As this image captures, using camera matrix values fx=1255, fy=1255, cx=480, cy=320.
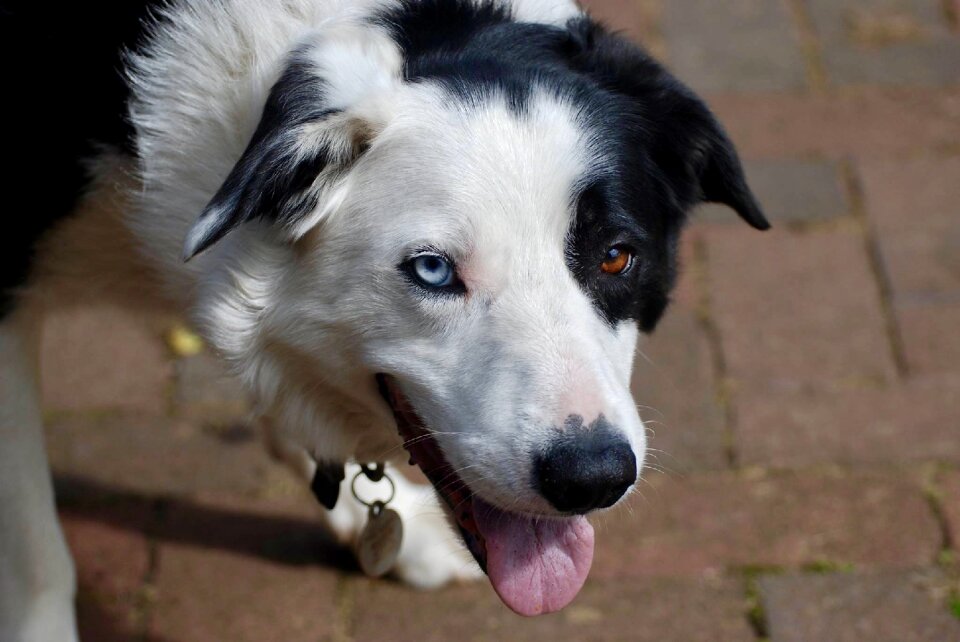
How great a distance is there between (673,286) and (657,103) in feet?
1.22

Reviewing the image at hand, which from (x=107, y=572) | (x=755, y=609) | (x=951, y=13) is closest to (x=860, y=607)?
(x=755, y=609)

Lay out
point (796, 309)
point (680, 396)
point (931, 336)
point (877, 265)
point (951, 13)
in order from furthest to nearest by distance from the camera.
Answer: point (951, 13) < point (877, 265) < point (796, 309) < point (931, 336) < point (680, 396)

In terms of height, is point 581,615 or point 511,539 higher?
point 511,539

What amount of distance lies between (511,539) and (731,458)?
129 centimetres

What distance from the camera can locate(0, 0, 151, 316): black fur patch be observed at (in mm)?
2398

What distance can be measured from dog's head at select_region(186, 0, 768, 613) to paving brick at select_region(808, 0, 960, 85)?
2.71 m

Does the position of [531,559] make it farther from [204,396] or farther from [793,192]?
[793,192]

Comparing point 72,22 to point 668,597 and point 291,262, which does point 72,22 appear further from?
point 668,597

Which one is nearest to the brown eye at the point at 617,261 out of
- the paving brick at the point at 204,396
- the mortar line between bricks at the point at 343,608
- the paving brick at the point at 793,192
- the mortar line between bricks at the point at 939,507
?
the mortar line between bricks at the point at 343,608

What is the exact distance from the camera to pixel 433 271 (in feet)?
7.05

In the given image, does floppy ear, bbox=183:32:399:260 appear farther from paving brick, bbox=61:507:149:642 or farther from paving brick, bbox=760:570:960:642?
paving brick, bbox=760:570:960:642

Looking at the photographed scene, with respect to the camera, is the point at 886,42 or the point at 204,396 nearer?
→ the point at 204,396

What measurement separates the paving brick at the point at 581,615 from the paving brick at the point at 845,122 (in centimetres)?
195

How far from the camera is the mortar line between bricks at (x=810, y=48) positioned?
4770 mm
